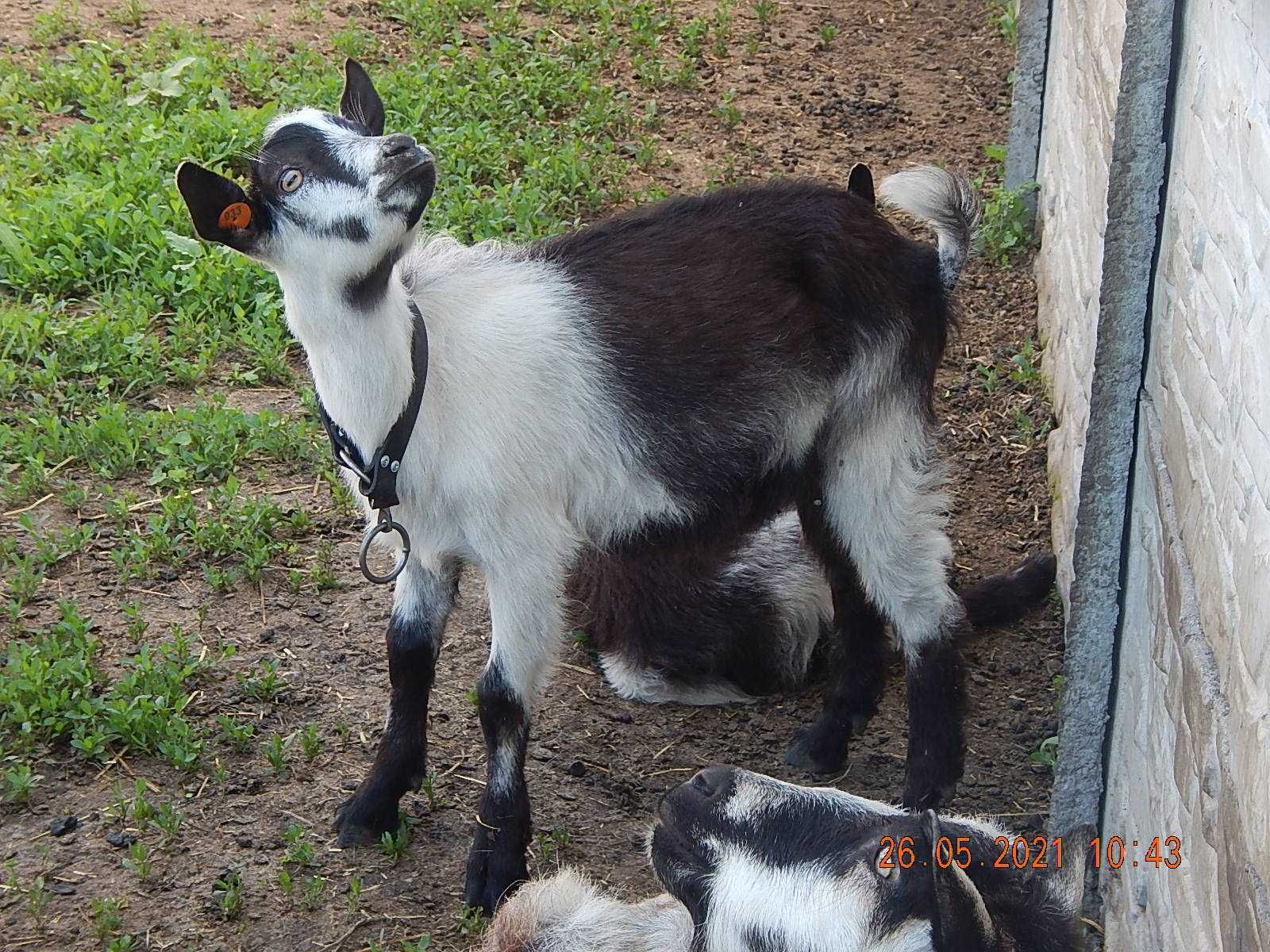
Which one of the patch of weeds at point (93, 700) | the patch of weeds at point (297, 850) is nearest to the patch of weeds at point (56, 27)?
the patch of weeds at point (93, 700)

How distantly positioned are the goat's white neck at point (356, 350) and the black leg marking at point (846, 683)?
1.35 metres

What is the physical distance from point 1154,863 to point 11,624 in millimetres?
3283

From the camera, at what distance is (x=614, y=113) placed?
7.09 metres

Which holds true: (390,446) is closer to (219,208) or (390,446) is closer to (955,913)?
(219,208)

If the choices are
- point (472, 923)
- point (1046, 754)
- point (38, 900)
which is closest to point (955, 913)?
point (472, 923)

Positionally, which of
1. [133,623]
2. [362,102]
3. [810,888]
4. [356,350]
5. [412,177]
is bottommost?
[133,623]

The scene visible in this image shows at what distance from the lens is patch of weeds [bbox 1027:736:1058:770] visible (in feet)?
13.8

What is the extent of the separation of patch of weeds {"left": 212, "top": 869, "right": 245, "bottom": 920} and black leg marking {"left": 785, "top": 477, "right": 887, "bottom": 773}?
1.59 metres

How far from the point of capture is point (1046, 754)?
4227 mm

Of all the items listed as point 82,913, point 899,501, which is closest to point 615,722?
point 899,501

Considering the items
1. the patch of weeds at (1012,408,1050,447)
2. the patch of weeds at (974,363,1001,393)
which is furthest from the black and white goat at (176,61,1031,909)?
the patch of weeds at (974,363,1001,393)

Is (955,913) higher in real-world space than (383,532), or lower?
lower

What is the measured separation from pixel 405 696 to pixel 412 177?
143 cm

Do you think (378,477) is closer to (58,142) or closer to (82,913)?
(82,913)
